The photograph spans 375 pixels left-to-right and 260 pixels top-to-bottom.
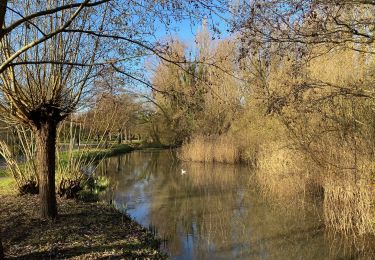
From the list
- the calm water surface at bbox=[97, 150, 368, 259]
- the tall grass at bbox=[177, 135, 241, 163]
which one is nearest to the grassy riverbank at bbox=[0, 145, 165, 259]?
the calm water surface at bbox=[97, 150, 368, 259]

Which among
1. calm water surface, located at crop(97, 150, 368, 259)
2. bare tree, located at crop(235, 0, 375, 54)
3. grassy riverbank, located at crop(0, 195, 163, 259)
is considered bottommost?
calm water surface, located at crop(97, 150, 368, 259)

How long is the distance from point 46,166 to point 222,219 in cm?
482

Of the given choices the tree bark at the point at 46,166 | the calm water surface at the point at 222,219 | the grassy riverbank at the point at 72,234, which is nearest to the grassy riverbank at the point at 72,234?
the grassy riverbank at the point at 72,234

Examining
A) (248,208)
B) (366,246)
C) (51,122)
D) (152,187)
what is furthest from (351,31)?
(152,187)

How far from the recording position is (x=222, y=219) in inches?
401

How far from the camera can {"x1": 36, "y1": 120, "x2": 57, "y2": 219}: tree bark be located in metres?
7.08

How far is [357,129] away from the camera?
348 inches

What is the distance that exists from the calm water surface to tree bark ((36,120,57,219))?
227 centimetres

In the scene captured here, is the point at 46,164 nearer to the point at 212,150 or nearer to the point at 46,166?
the point at 46,166

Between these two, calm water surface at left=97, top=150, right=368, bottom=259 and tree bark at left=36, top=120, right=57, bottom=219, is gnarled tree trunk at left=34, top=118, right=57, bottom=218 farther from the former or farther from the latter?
calm water surface at left=97, top=150, right=368, bottom=259

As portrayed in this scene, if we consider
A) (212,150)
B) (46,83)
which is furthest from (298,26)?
(212,150)

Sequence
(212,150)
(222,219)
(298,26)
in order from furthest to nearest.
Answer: (212,150) < (222,219) < (298,26)

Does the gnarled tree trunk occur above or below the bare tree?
below

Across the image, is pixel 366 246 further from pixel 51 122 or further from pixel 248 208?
pixel 51 122
